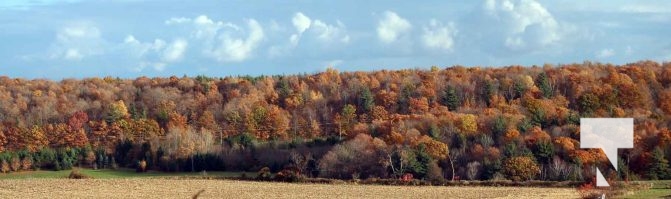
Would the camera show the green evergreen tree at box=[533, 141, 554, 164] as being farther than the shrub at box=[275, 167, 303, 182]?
No

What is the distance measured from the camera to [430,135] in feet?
281

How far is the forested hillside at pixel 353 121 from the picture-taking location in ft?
249

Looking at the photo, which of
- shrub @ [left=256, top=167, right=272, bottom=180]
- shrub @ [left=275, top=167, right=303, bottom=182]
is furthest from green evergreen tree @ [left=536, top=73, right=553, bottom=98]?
shrub @ [left=275, top=167, right=303, bottom=182]

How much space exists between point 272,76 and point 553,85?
40.7 metres

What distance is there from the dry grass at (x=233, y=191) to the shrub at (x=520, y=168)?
28.5 feet

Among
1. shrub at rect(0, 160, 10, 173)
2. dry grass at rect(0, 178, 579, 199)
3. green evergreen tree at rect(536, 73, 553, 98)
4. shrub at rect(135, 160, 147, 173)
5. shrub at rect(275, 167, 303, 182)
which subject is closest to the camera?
dry grass at rect(0, 178, 579, 199)

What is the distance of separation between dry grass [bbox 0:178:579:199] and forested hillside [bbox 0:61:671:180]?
36.4ft

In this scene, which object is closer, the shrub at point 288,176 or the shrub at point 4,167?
the shrub at point 288,176

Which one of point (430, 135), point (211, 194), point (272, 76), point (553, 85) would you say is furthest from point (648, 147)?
point (272, 76)

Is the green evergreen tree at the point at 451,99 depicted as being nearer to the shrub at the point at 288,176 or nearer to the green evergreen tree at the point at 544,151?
the green evergreen tree at the point at 544,151

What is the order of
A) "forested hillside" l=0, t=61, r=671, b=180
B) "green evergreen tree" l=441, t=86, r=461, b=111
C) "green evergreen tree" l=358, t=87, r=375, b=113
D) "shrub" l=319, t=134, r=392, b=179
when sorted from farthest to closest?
"green evergreen tree" l=358, t=87, r=375, b=113
"green evergreen tree" l=441, t=86, r=461, b=111
"shrub" l=319, t=134, r=392, b=179
"forested hillside" l=0, t=61, r=671, b=180

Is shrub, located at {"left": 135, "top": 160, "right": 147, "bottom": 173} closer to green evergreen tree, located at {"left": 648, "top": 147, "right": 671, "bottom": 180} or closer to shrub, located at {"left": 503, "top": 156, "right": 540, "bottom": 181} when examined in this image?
shrub, located at {"left": 503, "top": 156, "right": 540, "bottom": 181}

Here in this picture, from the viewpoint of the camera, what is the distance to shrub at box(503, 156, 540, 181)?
70188mm

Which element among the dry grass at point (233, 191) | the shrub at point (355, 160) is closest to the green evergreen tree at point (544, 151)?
the shrub at point (355, 160)
